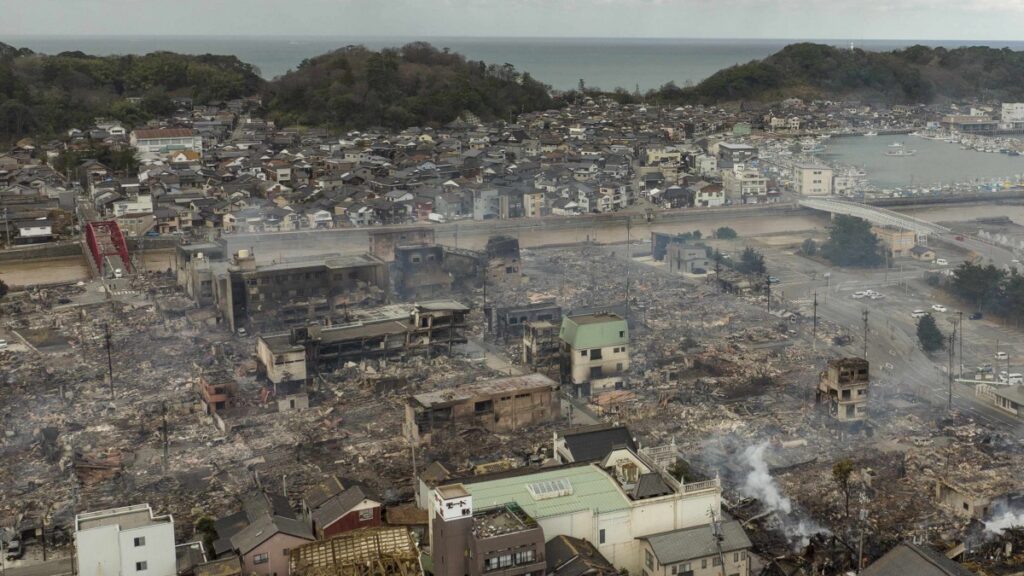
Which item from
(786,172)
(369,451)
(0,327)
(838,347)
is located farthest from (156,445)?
(786,172)

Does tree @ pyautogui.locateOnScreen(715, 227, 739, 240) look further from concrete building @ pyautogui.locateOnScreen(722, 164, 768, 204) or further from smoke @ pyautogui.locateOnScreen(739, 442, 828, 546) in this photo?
smoke @ pyautogui.locateOnScreen(739, 442, 828, 546)

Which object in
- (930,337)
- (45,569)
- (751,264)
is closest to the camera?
(45,569)

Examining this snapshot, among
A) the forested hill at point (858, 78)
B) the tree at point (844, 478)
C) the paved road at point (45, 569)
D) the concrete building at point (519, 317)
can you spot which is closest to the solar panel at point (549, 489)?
the tree at point (844, 478)

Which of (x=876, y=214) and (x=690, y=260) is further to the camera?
(x=876, y=214)

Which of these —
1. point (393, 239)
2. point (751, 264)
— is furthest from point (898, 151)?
point (393, 239)

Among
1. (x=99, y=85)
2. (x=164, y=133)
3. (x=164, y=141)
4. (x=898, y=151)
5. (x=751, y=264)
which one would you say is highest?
(x=99, y=85)

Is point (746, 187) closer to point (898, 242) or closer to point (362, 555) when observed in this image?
point (898, 242)

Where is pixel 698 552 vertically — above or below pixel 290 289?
below
